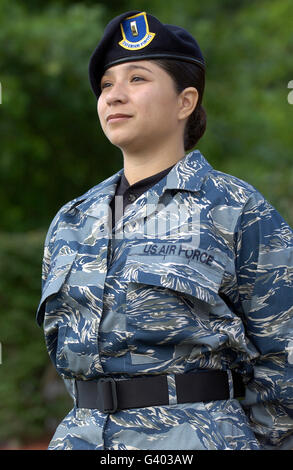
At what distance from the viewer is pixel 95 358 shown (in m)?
2.39

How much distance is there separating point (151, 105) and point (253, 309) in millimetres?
734

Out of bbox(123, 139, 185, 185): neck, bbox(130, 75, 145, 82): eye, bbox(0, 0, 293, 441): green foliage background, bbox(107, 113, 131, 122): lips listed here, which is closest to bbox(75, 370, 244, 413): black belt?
bbox(123, 139, 185, 185): neck

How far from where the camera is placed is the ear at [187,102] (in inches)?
107

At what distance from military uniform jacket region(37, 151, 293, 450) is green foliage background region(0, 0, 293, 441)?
199 inches

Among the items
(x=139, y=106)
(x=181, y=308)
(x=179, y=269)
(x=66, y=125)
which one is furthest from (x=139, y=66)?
(x=66, y=125)

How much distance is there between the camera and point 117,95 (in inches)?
102

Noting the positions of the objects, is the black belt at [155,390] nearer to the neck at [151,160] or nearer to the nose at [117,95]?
the neck at [151,160]

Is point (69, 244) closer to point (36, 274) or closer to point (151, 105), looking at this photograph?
point (151, 105)

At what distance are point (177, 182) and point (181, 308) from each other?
432 mm

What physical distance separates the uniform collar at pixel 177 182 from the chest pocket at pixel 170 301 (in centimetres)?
24

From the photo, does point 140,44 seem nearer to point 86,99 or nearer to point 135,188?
point 135,188
